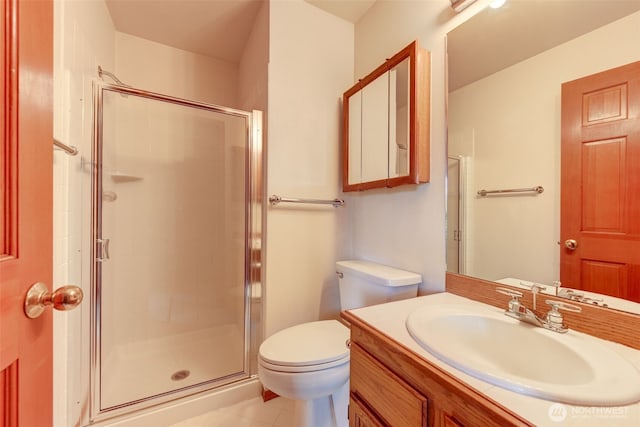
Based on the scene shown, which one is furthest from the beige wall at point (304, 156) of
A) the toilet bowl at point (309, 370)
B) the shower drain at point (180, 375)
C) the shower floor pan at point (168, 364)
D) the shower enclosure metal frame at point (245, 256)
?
the shower drain at point (180, 375)

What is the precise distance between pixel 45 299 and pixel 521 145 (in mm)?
1335

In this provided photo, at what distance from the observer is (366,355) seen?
31.4 inches

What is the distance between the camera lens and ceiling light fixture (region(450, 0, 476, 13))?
3.51 ft

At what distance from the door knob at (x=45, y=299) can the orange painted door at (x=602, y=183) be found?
1.27m

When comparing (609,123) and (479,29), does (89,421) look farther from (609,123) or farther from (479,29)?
(479,29)

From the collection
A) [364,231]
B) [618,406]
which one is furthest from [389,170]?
[618,406]

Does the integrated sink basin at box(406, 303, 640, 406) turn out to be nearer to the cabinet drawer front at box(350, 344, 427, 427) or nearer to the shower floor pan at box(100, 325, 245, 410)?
the cabinet drawer front at box(350, 344, 427, 427)

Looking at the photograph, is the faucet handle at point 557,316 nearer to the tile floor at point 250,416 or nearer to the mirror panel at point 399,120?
the mirror panel at point 399,120

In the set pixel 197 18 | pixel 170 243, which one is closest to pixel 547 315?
pixel 170 243

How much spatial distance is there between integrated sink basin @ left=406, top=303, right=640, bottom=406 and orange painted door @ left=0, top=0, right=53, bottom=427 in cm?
78

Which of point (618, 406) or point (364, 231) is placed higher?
point (364, 231)

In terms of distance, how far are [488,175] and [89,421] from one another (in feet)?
6.74

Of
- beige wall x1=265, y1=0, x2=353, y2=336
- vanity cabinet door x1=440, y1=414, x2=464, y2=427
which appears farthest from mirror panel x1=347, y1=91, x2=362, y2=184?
vanity cabinet door x1=440, y1=414, x2=464, y2=427

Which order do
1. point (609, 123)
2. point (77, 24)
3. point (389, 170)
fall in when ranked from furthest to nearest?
point (389, 170) → point (77, 24) → point (609, 123)
